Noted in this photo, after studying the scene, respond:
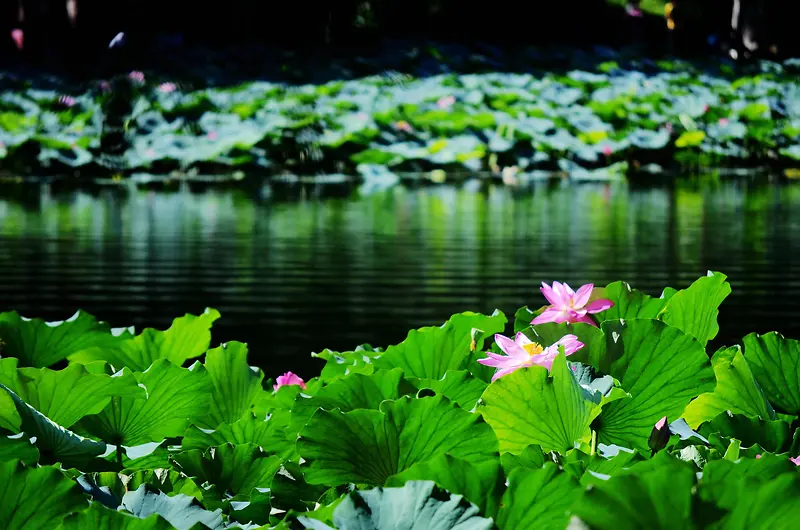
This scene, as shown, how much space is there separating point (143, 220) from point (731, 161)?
5.12m

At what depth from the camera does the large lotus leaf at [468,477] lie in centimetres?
65

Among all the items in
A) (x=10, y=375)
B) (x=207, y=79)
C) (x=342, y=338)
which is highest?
(x=207, y=79)

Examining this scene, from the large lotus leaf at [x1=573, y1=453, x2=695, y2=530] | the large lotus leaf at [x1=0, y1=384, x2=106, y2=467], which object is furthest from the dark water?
the large lotus leaf at [x1=573, y1=453, x2=695, y2=530]

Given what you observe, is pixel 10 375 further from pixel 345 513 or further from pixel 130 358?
pixel 345 513

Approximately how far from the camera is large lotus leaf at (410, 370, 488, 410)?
3.10 ft

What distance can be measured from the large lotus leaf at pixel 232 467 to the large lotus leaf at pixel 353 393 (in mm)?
48

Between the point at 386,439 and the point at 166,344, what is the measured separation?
50 cm

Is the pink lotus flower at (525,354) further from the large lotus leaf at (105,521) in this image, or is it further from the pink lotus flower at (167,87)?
the pink lotus flower at (167,87)

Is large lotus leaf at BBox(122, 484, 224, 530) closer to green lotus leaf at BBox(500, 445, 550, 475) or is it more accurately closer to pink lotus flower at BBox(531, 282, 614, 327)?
green lotus leaf at BBox(500, 445, 550, 475)

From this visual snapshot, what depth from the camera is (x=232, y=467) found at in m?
0.88

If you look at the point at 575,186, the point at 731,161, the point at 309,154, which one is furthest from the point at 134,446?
the point at 731,161

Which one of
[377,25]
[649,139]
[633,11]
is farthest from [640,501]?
[633,11]

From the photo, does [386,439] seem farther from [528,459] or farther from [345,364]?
[345,364]

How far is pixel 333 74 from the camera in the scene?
10648mm
